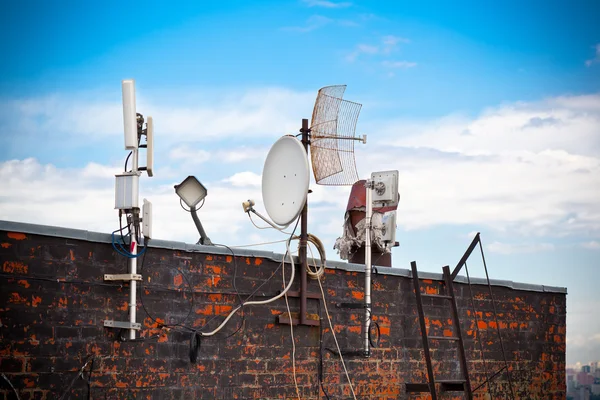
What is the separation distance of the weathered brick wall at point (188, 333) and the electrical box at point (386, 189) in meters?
0.91

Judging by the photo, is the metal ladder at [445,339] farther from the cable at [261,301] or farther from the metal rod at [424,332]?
the cable at [261,301]

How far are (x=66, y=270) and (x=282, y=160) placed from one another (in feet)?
9.04

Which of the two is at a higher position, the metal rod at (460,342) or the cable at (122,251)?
the cable at (122,251)

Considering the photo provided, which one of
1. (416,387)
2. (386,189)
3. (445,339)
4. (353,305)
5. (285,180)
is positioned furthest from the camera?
(445,339)

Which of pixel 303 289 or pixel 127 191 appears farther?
pixel 303 289

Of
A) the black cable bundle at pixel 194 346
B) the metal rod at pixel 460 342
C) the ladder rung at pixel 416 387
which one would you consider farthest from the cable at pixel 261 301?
the metal rod at pixel 460 342

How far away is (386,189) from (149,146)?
3179mm

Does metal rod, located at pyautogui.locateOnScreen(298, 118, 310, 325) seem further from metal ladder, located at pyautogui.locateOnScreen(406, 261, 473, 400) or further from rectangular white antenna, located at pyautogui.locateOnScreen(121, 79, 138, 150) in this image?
Answer: rectangular white antenna, located at pyautogui.locateOnScreen(121, 79, 138, 150)

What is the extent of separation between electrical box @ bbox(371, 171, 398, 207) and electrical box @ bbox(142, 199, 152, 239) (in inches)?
123

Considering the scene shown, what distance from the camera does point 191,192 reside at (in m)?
9.48

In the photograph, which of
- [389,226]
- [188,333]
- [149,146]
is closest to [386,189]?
[389,226]

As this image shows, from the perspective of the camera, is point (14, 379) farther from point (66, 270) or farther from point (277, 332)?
point (277, 332)

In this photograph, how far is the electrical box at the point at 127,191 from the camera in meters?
8.33

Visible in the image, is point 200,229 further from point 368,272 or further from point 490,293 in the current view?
point 490,293
